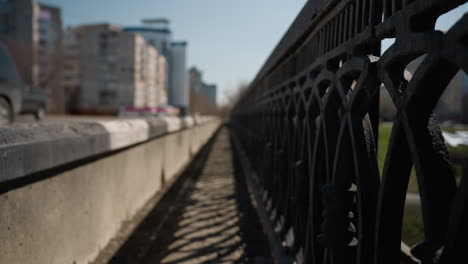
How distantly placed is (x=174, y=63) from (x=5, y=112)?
356ft

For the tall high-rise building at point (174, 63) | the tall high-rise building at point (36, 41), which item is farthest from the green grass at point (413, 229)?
the tall high-rise building at point (174, 63)

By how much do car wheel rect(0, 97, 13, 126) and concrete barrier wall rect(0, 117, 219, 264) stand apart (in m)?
3.59

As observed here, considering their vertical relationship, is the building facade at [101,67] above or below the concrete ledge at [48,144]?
above

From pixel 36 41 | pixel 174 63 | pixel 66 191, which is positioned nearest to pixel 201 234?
pixel 66 191

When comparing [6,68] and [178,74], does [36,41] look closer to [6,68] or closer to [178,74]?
[178,74]

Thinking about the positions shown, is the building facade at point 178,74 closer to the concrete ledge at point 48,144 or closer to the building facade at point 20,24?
the building facade at point 20,24

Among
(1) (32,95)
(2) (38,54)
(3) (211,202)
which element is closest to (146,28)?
(2) (38,54)

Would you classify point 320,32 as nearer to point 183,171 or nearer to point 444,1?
point 444,1

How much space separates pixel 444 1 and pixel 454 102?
56.5 inches

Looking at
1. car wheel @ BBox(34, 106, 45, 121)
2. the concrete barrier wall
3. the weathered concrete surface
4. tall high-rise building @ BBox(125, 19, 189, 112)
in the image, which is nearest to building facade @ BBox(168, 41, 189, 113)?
tall high-rise building @ BBox(125, 19, 189, 112)

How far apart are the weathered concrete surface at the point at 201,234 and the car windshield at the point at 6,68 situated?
12.3 feet

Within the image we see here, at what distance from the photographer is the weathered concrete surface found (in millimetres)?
3760

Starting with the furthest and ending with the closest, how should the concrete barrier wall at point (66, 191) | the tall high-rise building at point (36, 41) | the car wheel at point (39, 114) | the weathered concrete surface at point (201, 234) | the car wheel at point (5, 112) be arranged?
1. the tall high-rise building at point (36, 41)
2. the car wheel at point (39, 114)
3. the car wheel at point (5, 112)
4. the weathered concrete surface at point (201, 234)
5. the concrete barrier wall at point (66, 191)

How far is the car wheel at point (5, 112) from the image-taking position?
285 inches
